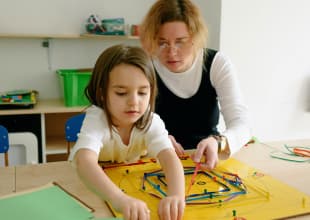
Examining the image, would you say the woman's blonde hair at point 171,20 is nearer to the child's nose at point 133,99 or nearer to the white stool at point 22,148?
the child's nose at point 133,99

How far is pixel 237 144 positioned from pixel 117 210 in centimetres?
54

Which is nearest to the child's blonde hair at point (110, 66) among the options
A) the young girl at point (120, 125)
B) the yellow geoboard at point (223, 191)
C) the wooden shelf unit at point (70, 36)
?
the young girl at point (120, 125)

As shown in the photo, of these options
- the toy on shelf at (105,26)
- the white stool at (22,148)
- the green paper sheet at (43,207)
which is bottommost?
the white stool at (22,148)

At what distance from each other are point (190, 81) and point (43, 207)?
2.57 feet

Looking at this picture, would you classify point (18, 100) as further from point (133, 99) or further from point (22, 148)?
point (133, 99)

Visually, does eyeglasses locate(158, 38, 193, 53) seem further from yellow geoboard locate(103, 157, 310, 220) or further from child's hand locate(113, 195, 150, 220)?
child's hand locate(113, 195, 150, 220)

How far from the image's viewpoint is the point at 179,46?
1.26m

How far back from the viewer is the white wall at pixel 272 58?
2543 mm

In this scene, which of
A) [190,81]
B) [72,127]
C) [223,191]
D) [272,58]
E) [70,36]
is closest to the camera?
[223,191]

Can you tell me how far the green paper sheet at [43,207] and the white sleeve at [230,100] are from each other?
571 millimetres

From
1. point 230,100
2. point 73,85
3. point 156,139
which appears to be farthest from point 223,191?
point 73,85

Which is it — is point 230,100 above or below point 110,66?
below

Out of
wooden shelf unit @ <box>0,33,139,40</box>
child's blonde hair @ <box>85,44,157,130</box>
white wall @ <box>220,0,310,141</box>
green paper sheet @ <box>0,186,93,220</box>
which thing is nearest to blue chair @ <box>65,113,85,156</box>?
child's blonde hair @ <box>85,44,157,130</box>

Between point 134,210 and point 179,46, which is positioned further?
point 179,46
